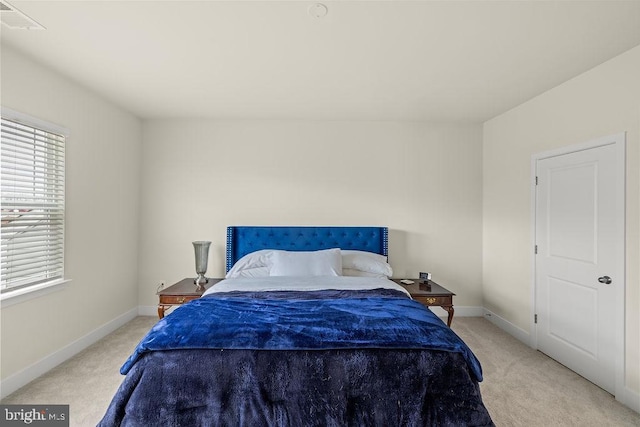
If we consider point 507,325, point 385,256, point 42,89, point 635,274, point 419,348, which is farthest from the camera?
A: point 385,256

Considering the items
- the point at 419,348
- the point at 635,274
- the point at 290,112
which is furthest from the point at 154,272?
the point at 635,274

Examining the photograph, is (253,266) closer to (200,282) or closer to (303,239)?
(200,282)

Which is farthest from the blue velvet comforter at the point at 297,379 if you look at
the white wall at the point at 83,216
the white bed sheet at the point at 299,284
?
the white wall at the point at 83,216

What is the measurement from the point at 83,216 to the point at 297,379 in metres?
2.85

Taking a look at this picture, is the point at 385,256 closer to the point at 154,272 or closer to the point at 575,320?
the point at 575,320

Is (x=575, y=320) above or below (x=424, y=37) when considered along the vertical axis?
below

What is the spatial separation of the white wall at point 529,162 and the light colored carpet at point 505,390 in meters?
0.36

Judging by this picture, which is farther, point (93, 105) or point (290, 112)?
point (290, 112)

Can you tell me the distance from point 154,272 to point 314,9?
3.70m

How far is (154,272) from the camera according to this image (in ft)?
13.4

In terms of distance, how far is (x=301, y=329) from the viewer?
1.88 m

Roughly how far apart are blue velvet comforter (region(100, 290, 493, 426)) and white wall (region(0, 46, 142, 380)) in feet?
5.10

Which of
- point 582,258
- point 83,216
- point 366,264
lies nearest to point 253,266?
point 366,264

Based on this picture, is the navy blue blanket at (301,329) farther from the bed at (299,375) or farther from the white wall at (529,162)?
the white wall at (529,162)
